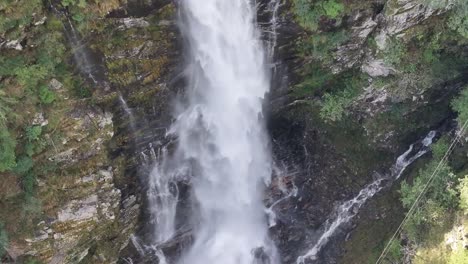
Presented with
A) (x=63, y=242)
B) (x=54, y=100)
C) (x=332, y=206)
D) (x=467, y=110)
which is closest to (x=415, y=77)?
(x=467, y=110)

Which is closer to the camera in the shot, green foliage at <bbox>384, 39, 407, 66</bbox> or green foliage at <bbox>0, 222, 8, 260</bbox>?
green foliage at <bbox>0, 222, 8, 260</bbox>

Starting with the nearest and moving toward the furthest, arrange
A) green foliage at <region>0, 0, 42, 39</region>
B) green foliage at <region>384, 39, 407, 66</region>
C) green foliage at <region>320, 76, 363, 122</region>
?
green foliage at <region>0, 0, 42, 39</region>, green foliage at <region>384, 39, 407, 66</region>, green foliage at <region>320, 76, 363, 122</region>

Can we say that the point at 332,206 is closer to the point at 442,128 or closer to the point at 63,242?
the point at 442,128

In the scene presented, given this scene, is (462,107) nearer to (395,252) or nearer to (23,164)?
(395,252)

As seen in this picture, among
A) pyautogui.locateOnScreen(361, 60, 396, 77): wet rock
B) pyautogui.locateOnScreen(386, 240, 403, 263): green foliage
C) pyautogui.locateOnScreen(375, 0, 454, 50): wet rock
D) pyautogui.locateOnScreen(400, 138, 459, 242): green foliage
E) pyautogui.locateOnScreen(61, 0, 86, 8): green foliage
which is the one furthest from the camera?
pyautogui.locateOnScreen(361, 60, 396, 77): wet rock

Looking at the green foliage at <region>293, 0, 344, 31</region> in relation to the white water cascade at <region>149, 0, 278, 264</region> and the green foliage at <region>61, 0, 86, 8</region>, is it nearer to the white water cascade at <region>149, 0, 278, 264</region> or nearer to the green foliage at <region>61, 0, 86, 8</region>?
the white water cascade at <region>149, 0, 278, 264</region>

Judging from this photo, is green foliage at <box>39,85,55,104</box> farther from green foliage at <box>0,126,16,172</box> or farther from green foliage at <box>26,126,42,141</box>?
green foliage at <box>0,126,16,172</box>

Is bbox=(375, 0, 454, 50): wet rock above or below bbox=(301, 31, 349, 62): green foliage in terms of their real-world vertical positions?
below

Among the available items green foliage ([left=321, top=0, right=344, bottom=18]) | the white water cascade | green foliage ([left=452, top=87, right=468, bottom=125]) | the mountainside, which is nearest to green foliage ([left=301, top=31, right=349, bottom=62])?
the mountainside

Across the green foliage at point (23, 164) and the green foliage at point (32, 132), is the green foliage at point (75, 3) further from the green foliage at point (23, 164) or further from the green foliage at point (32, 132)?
the green foliage at point (23, 164)

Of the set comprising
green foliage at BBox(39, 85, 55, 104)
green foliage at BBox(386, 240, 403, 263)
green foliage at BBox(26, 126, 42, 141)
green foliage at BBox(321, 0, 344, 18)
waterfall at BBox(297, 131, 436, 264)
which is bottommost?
green foliage at BBox(386, 240, 403, 263)
